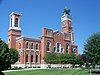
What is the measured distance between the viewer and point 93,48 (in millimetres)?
35594

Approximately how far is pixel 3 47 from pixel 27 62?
27771 millimetres

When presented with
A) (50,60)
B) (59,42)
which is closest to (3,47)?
(50,60)

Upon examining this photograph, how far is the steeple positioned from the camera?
2813 inches

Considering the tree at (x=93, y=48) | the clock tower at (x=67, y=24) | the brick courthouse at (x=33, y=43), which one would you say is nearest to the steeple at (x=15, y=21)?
the brick courthouse at (x=33, y=43)

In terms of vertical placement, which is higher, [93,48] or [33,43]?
[33,43]

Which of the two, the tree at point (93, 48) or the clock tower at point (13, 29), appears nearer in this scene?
the tree at point (93, 48)

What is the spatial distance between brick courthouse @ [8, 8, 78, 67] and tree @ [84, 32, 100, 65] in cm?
3132

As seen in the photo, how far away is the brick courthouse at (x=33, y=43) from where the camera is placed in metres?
65.4

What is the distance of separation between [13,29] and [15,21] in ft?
12.0

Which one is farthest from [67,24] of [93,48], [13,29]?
[93,48]

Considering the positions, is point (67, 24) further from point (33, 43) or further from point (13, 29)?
point (13, 29)

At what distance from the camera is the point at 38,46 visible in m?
69.3

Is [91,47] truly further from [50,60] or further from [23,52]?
[23,52]

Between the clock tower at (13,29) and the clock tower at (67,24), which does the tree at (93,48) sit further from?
the clock tower at (67,24)
